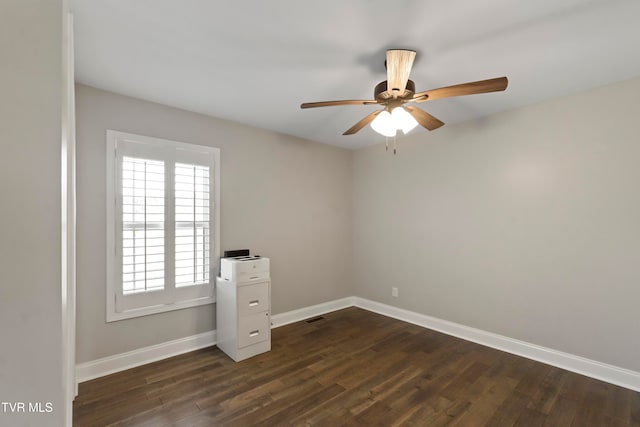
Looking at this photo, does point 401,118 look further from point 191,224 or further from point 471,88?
point 191,224

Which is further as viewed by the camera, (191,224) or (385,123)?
(191,224)

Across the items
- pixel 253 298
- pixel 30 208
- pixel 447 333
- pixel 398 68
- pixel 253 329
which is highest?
pixel 398 68

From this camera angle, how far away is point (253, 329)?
9.02 feet

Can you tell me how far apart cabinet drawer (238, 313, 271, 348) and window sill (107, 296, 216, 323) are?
52 centimetres

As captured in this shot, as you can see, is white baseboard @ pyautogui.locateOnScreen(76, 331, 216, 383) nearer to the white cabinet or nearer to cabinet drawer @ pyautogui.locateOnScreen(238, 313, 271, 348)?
the white cabinet

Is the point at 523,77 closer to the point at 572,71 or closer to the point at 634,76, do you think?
the point at 572,71

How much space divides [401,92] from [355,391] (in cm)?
222

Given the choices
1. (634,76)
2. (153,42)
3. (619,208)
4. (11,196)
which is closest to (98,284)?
(153,42)

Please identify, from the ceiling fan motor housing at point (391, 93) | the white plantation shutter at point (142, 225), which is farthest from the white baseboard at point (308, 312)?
the ceiling fan motor housing at point (391, 93)

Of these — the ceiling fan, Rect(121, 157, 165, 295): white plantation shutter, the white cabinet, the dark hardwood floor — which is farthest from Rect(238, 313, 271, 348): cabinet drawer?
the ceiling fan

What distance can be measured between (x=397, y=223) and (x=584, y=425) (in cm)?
244

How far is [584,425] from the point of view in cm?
186

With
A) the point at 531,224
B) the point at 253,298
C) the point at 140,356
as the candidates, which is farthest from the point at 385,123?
the point at 140,356

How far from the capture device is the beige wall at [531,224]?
7.54 ft
